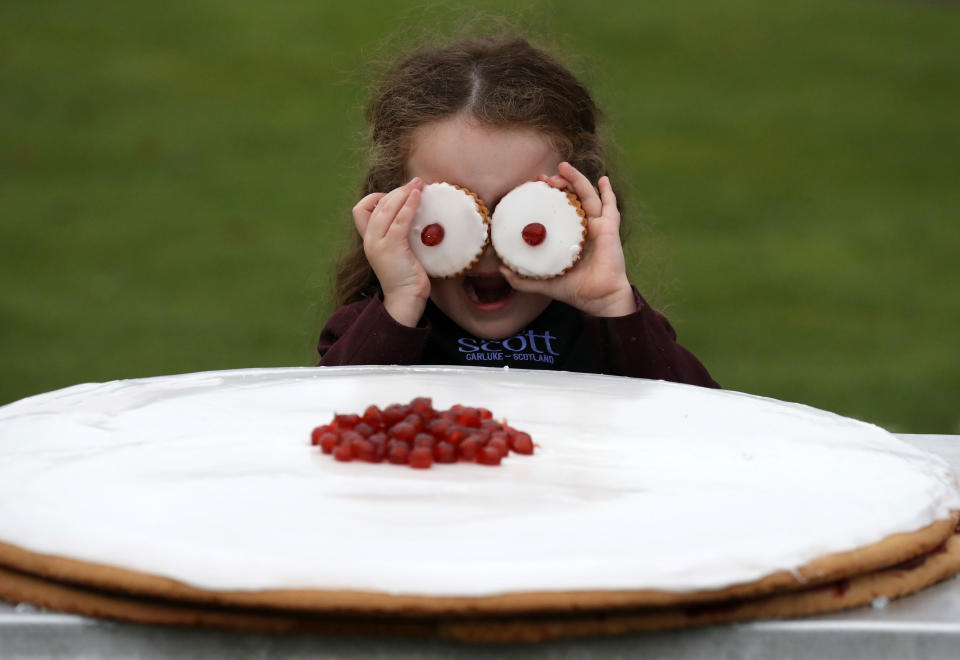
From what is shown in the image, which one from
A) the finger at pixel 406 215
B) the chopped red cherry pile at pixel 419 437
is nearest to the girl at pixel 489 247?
the finger at pixel 406 215

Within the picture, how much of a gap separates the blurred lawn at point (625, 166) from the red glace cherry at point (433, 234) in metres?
2.54

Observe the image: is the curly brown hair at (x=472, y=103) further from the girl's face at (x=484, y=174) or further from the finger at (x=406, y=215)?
the finger at (x=406, y=215)

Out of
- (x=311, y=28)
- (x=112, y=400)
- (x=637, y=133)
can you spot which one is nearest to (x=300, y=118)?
(x=311, y=28)

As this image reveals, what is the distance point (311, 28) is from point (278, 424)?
32.9 ft

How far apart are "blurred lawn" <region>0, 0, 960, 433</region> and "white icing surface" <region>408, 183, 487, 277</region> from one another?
2530mm

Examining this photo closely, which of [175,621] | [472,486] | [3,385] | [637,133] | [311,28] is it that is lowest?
[175,621]

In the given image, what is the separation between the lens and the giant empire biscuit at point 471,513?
1232mm

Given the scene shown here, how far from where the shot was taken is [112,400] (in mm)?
1852

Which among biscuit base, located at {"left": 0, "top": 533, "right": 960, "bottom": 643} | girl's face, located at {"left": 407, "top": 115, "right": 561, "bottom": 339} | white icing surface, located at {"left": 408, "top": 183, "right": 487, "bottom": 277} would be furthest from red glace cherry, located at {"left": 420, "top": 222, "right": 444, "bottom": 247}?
biscuit base, located at {"left": 0, "top": 533, "right": 960, "bottom": 643}

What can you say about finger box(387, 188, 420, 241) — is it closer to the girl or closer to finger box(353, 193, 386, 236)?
the girl

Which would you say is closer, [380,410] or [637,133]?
[380,410]

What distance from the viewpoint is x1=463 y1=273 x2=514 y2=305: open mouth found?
255 cm

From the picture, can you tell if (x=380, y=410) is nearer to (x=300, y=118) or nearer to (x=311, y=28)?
(x=300, y=118)

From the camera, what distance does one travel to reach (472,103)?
257 cm
